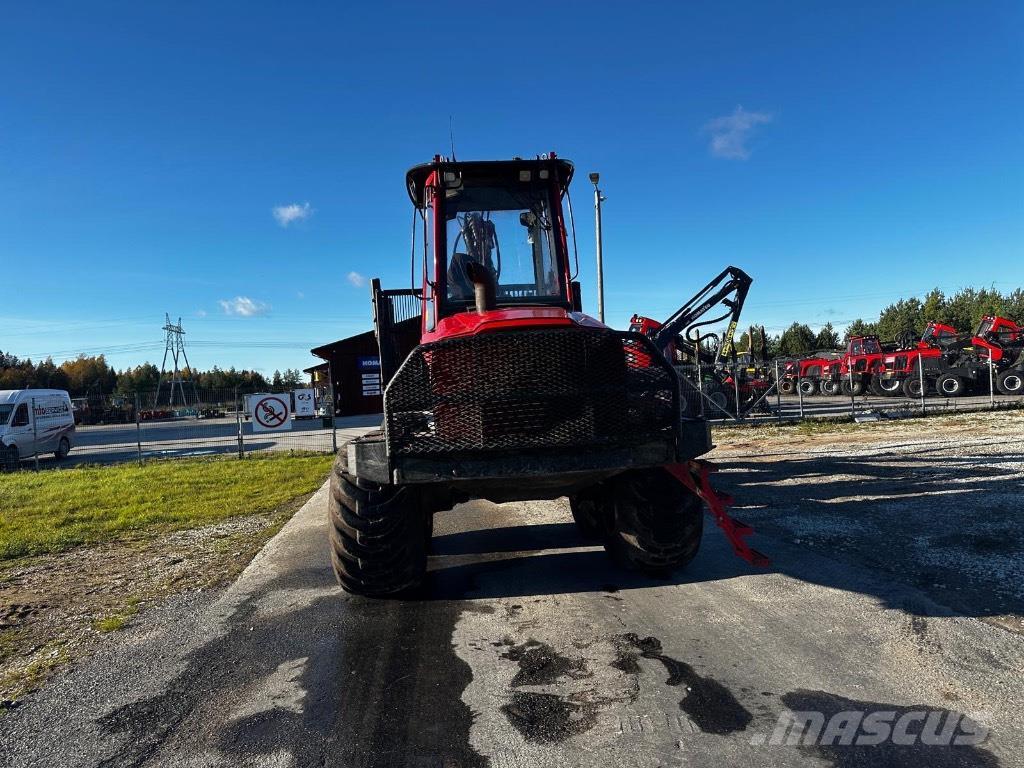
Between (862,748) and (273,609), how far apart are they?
12.6 ft

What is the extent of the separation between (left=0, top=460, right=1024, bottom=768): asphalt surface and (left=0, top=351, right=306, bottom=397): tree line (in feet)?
217

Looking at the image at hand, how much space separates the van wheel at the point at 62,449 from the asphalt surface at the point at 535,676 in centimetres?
2028

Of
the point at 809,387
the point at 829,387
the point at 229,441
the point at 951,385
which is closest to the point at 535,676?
the point at 229,441

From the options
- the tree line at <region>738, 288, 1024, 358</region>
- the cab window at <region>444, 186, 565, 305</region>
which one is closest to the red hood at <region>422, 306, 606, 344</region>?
the cab window at <region>444, 186, 565, 305</region>

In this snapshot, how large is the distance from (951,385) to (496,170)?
24487mm

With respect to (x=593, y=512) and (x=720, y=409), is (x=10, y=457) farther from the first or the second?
(x=720, y=409)

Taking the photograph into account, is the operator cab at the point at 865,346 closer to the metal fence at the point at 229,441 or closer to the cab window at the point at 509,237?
the metal fence at the point at 229,441

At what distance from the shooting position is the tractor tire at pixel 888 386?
25156mm

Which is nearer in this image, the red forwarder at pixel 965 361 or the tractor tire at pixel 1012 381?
the tractor tire at pixel 1012 381

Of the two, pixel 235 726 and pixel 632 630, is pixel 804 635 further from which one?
pixel 235 726

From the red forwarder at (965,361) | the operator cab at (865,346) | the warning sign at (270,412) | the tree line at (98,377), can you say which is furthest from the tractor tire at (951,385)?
the tree line at (98,377)

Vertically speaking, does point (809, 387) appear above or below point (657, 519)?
above

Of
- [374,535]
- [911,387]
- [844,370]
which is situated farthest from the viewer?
[844,370]

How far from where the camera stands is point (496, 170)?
504 centimetres
